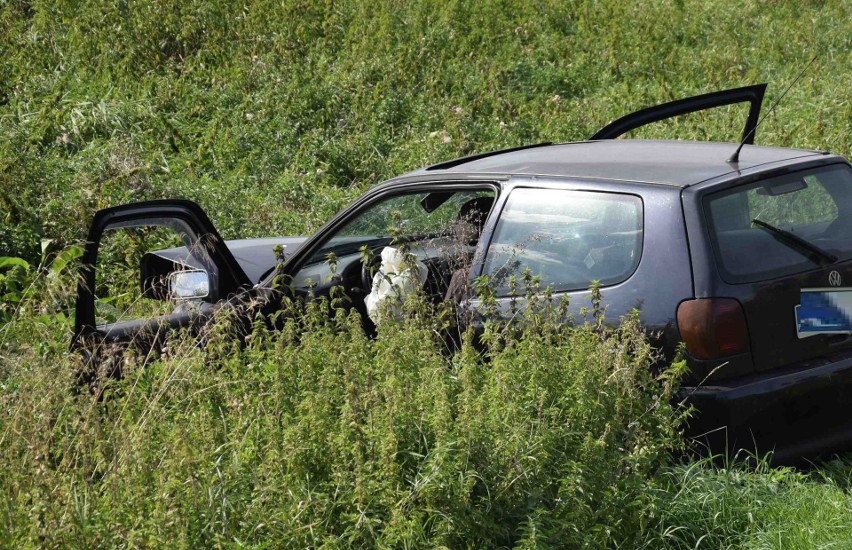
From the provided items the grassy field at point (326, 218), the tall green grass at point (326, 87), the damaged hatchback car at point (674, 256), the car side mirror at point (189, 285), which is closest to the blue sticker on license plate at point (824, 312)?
the damaged hatchback car at point (674, 256)

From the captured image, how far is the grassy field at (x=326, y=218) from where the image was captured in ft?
10.6

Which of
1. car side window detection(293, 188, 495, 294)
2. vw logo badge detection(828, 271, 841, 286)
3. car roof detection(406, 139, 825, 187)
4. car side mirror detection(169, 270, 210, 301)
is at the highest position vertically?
car roof detection(406, 139, 825, 187)

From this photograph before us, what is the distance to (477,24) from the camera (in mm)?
14375

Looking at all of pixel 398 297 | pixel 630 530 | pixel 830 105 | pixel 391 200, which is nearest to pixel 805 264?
pixel 630 530


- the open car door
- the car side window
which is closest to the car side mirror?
the open car door

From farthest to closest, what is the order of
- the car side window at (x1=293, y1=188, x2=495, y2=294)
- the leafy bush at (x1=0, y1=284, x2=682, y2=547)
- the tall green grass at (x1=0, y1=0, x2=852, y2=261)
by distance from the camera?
the tall green grass at (x1=0, y1=0, x2=852, y2=261)
the car side window at (x1=293, y1=188, x2=495, y2=294)
the leafy bush at (x1=0, y1=284, x2=682, y2=547)

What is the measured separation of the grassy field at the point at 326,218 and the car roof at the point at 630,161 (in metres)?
0.92

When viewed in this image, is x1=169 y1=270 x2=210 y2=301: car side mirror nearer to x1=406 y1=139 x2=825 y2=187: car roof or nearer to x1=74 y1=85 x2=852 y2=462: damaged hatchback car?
x1=74 y1=85 x2=852 y2=462: damaged hatchback car

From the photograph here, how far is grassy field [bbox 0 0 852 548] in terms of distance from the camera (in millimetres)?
3234

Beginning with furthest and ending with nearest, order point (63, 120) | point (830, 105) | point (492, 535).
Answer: point (63, 120)
point (830, 105)
point (492, 535)

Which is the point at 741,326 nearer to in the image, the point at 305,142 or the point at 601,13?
the point at 305,142

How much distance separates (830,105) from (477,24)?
523 centimetres

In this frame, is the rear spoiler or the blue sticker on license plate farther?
the rear spoiler

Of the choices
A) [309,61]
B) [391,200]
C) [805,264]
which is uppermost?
[309,61]
